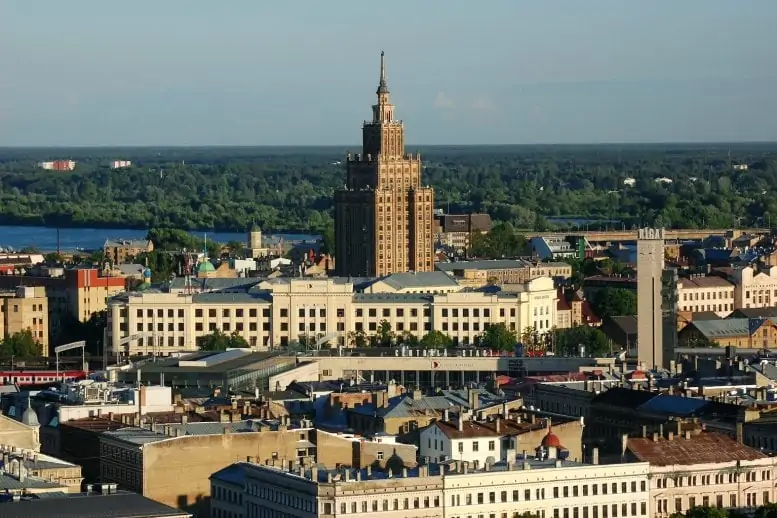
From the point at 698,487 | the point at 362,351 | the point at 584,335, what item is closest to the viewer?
the point at 698,487

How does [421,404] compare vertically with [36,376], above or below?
above

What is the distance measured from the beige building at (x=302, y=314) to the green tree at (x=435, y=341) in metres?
2.61

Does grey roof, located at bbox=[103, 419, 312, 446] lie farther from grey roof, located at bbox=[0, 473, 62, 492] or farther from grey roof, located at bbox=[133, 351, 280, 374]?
grey roof, located at bbox=[133, 351, 280, 374]

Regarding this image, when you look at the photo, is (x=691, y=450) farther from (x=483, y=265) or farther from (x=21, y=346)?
(x=483, y=265)

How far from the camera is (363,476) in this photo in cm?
7150

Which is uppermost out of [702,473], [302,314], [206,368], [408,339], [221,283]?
[702,473]

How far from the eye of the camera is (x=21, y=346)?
134m

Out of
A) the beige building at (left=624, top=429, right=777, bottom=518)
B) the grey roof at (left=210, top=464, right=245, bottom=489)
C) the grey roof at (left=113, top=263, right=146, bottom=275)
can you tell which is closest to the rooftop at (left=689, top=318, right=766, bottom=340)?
the grey roof at (left=113, top=263, right=146, bottom=275)

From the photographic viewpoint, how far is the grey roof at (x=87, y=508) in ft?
215

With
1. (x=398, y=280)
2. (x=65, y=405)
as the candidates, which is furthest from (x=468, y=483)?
(x=398, y=280)

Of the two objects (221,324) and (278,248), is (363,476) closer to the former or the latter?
(221,324)

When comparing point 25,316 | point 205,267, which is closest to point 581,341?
point 25,316

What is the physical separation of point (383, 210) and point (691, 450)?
78.5m

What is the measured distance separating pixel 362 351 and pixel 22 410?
34.3m
